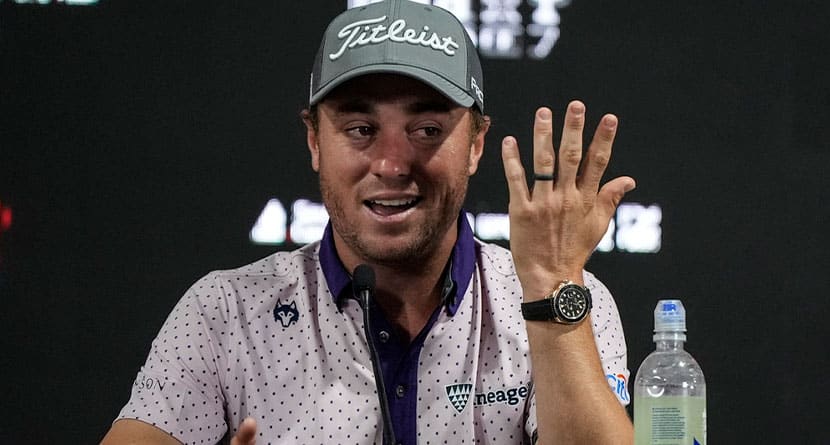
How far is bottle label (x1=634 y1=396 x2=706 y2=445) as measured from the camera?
1.33 meters

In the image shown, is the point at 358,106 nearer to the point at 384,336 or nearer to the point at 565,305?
the point at 384,336

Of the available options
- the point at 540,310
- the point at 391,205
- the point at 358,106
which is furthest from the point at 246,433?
the point at 358,106

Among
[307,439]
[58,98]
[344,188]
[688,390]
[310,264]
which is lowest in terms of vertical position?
[307,439]

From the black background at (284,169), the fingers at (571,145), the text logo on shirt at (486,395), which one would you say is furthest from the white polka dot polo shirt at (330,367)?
the black background at (284,169)

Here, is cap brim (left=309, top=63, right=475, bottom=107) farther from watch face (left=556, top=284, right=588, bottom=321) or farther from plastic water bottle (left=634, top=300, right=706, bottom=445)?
plastic water bottle (left=634, top=300, right=706, bottom=445)

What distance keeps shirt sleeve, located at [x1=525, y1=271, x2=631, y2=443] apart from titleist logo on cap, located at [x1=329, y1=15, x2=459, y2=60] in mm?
490

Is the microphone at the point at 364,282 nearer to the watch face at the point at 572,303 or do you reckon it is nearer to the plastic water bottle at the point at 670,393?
the watch face at the point at 572,303

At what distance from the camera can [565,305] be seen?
1.58 meters

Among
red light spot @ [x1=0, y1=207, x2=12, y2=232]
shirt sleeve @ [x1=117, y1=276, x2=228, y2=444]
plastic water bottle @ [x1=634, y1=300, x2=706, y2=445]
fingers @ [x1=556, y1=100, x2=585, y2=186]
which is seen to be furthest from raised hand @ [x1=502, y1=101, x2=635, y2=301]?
red light spot @ [x1=0, y1=207, x2=12, y2=232]

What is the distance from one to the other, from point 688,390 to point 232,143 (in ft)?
4.96

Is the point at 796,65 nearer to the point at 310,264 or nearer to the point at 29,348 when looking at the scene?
the point at 310,264

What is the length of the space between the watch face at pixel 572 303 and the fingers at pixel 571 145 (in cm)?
15

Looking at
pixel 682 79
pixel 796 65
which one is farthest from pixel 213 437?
pixel 796 65

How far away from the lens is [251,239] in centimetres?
271
